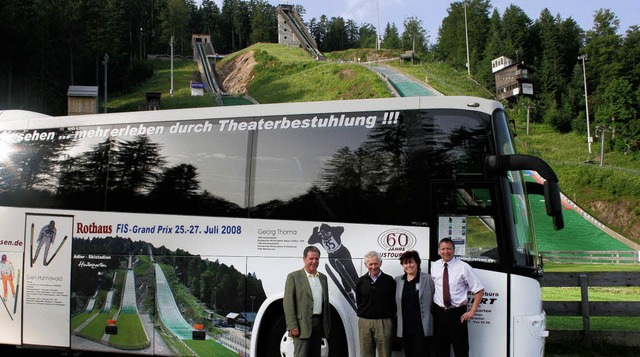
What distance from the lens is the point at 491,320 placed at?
7.38 m

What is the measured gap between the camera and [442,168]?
7543mm

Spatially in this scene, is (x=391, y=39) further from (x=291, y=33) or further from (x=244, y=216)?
(x=244, y=216)

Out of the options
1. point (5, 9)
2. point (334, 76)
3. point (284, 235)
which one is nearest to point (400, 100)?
point (284, 235)

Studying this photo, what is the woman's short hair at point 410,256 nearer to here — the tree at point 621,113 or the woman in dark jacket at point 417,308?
the woman in dark jacket at point 417,308

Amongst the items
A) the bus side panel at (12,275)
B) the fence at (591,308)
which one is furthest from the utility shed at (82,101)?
the fence at (591,308)

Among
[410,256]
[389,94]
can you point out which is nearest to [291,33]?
[389,94]

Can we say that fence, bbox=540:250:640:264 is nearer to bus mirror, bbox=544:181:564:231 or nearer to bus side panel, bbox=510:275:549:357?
bus side panel, bbox=510:275:549:357

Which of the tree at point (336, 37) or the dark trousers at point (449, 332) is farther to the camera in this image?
the tree at point (336, 37)

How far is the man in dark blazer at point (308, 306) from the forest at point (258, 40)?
1978 inches

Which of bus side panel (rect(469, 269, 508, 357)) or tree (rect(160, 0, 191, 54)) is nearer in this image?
bus side panel (rect(469, 269, 508, 357))

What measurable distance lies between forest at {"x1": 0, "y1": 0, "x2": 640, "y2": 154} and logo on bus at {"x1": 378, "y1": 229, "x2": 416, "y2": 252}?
165 ft

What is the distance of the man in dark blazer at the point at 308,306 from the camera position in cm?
721

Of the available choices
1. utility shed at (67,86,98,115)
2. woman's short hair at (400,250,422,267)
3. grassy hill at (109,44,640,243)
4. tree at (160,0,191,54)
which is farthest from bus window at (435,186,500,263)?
tree at (160,0,191,54)

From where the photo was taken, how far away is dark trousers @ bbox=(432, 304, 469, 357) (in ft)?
23.5
